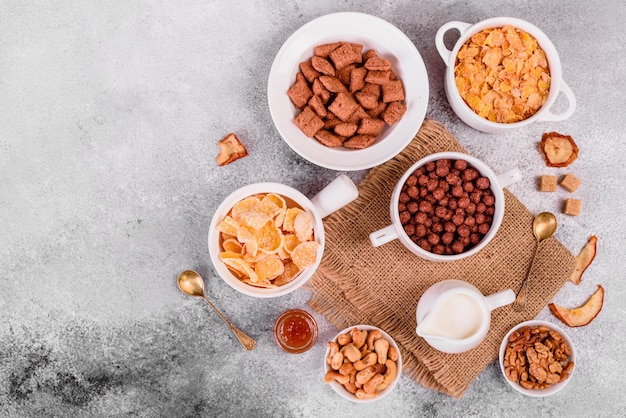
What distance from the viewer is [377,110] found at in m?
1.30

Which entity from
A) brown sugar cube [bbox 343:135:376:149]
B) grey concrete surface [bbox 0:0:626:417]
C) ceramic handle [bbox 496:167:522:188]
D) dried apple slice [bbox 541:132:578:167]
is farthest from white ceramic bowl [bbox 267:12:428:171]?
dried apple slice [bbox 541:132:578:167]

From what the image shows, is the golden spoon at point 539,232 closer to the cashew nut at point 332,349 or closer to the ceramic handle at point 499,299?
the ceramic handle at point 499,299

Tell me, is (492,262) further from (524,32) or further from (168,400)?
(168,400)

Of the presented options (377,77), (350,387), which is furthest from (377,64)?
(350,387)

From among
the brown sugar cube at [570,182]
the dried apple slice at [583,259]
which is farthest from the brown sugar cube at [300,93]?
the dried apple slice at [583,259]

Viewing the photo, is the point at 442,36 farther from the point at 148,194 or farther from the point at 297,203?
the point at 148,194

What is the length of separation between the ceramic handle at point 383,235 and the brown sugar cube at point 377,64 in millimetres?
388

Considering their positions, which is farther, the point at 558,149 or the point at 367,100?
A: the point at 558,149

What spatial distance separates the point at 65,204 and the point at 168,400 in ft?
1.97

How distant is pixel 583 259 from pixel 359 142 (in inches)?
28.1

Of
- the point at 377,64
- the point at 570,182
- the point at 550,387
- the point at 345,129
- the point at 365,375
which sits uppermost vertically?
the point at 377,64

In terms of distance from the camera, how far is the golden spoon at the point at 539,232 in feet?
4.40

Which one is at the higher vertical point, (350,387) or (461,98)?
(461,98)

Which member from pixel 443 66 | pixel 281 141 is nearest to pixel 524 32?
pixel 443 66
